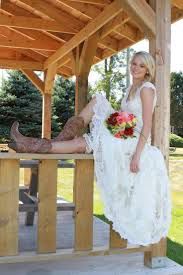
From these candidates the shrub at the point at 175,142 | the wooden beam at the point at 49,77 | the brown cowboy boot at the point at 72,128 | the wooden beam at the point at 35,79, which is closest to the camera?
the brown cowboy boot at the point at 72,128

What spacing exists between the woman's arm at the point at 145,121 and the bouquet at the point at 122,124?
0.09 meters

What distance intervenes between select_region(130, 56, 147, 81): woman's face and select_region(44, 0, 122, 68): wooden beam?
1.33m

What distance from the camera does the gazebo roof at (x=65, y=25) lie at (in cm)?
563

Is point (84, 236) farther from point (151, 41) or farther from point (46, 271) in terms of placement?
point (151, 41)

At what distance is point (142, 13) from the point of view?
138 inches

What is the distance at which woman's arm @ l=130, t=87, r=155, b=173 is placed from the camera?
3.18 metres

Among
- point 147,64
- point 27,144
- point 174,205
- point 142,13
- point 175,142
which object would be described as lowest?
point 174,205

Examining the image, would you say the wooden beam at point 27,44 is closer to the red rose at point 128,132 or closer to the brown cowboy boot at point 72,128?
the brown cowboy boot at point 72,128

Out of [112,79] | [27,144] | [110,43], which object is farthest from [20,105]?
[27,144]

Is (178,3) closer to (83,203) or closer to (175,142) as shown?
(83,203)

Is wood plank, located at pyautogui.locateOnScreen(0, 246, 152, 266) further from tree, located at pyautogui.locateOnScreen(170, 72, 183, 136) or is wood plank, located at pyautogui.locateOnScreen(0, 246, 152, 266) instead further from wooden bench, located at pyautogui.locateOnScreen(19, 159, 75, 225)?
tree, located at pyautogui.locateOnScreen(170, 72, 183, 136)

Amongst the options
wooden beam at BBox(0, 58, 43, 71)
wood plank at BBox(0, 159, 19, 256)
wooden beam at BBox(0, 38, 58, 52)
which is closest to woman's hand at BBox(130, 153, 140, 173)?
wood plank at BBox(0, 159, 19, 256)

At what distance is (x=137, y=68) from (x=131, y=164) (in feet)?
2.45

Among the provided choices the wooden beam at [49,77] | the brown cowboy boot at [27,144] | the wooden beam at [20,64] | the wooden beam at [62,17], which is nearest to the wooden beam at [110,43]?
the wooden beam at [62,17]
